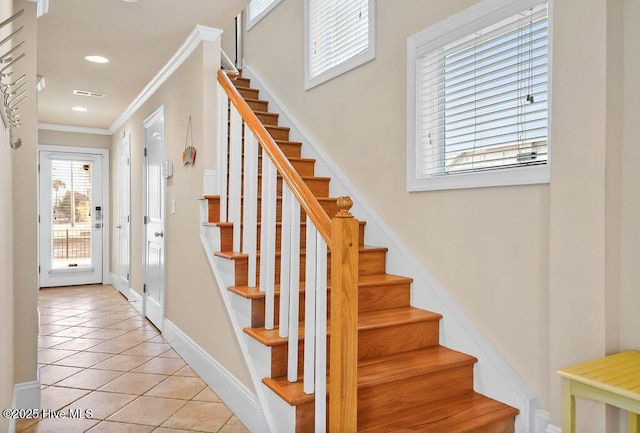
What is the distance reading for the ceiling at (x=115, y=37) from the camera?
2.69 metres

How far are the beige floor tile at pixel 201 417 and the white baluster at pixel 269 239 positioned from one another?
0.68m

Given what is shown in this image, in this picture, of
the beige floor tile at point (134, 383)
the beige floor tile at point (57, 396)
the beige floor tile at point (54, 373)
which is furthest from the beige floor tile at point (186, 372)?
the beige floor tile at point (54, 373)

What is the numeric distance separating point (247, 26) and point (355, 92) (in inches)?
95.5

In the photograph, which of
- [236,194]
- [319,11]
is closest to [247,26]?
[319,11]

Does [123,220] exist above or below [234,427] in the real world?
above

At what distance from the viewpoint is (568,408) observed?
1618 millimetres

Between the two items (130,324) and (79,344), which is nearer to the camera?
(79,344)

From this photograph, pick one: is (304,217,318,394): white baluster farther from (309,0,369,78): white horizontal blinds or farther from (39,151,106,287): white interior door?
(39,151,106,287): white interior door

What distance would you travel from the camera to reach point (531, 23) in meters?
2.07

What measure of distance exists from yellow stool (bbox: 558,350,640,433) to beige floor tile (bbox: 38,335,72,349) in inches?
150

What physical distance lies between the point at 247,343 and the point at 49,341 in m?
2.53

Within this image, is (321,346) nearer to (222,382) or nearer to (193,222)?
(222,382)

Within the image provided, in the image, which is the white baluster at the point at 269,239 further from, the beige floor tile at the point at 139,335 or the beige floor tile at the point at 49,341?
the beige floor tile at the point at 49,341

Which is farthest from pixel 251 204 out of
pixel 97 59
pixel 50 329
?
pixel 50 329
